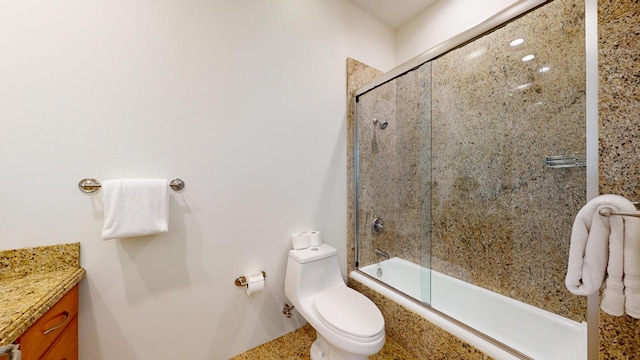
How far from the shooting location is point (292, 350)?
1472 mm

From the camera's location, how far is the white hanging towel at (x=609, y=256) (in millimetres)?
678

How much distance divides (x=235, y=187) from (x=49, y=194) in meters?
0.78

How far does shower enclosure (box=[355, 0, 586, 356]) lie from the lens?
128 cm

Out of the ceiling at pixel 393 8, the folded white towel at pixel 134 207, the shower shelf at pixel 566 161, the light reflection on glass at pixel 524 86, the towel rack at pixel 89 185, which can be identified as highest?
the ceiling at pixel 393 8

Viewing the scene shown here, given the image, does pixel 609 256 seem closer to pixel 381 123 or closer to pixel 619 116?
pixel 619 116

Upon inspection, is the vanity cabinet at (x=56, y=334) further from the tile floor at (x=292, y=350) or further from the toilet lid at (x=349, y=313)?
the toilet lid at (x=349, y=313)

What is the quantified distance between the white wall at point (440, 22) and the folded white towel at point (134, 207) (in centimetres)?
230

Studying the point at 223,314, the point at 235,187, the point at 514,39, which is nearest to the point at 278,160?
the point at 235,187

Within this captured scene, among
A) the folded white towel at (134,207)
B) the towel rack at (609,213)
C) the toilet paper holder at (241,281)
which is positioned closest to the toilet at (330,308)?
the toilet paper holder at (241,281)

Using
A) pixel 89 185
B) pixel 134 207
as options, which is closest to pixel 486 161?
pixel 134 207

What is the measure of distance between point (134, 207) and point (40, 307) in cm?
44

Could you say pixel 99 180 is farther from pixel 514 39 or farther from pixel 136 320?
pixel 514 39

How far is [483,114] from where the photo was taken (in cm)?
158

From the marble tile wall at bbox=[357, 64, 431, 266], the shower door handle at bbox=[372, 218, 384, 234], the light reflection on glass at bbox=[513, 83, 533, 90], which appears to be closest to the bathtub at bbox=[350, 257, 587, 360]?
the marble tile wall at bbox=[357, 64, 431, 266]
